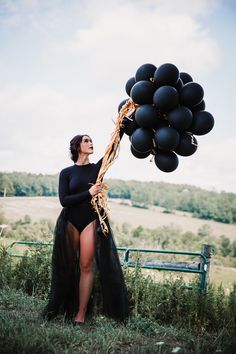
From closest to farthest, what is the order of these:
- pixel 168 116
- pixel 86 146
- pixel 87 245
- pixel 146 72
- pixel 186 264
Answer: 1. pixel 168 116
2. pixel 146 72
3. pixel 87 245
4. pixel 86 146
5. pixel 186 264

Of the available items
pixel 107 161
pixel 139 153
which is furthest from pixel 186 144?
pixel 107 161

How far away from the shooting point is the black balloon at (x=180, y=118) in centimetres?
300

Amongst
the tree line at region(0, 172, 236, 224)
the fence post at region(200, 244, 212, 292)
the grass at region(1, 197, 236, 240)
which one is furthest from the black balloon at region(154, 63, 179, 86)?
the tree line at region(0, 172, 236, 224)

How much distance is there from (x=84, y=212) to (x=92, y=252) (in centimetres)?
44

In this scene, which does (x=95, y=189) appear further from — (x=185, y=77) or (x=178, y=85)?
(x=185, y=77)

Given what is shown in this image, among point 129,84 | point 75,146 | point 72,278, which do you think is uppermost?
point 129,84

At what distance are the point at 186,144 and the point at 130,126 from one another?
712 millimetres

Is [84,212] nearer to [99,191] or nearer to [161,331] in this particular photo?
[99,191]

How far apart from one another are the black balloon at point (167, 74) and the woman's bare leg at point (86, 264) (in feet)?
5.42

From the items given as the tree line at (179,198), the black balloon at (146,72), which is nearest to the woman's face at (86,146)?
the black balloon at (146,72)

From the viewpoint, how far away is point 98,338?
2.97 m

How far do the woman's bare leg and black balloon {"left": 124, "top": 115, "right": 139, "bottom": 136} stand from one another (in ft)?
3.50

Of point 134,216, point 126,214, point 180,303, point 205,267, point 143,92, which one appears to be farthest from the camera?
point 134,216

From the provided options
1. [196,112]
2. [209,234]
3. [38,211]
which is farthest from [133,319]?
[209,234]
